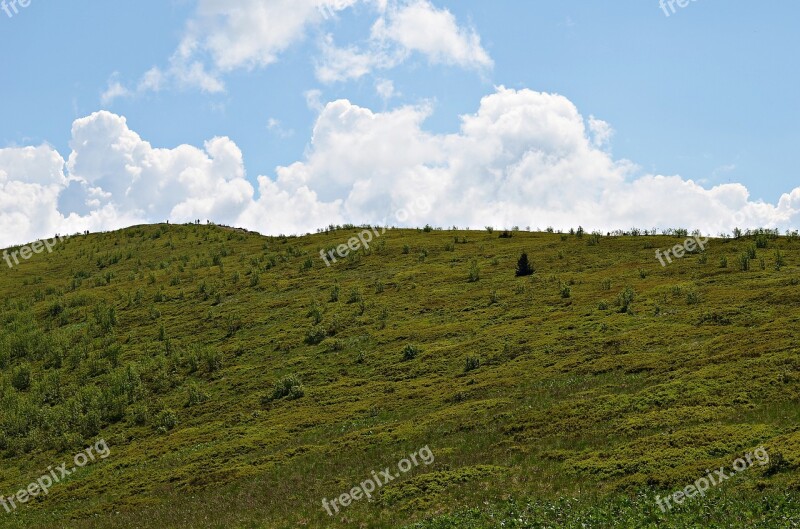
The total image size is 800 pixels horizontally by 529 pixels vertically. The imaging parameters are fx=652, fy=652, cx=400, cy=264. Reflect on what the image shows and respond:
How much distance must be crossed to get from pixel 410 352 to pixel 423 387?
642 cm

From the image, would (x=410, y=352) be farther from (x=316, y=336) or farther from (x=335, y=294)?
(x=335, y=294)

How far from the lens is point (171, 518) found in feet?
97.1

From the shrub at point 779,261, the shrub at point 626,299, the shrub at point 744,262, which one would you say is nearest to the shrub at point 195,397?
the shrub at point 626,299

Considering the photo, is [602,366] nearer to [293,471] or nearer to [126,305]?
[293,471]

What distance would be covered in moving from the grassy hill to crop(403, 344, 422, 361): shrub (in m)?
0.18

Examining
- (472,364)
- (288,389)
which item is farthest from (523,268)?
(288,389)

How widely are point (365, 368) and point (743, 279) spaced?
3012 cm

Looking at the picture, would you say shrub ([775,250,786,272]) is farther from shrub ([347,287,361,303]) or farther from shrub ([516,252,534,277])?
shrub ([347,287,361,303])

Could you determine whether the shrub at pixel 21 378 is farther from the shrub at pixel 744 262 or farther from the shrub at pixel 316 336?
the shrub at pixel 744 262

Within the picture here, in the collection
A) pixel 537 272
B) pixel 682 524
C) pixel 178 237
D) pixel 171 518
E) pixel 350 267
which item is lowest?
pixel 682 524

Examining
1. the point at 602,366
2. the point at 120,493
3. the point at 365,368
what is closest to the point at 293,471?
the point at 120,493

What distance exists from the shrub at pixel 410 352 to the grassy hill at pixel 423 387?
185mm

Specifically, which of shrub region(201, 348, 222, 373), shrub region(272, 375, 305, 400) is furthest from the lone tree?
shrub region(201, 348, 222, 373)

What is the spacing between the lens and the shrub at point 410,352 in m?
48.2
